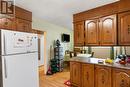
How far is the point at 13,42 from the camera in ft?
7.80

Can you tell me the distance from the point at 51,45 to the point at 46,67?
1.03 m

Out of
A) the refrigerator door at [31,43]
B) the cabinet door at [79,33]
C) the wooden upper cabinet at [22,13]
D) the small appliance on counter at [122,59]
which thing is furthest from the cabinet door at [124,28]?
the wooden upper cabinet at [22,13]

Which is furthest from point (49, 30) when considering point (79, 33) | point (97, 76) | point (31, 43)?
point (97, 76)

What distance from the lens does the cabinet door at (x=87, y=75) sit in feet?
10.6

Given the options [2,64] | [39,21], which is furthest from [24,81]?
[39,21]

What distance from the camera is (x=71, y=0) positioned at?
3.21m

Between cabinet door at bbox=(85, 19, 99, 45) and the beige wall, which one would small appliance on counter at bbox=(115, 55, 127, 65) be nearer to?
cabinet door at bbox=(85, 19, 99, 45)

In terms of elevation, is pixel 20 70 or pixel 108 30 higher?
pixel 108 30

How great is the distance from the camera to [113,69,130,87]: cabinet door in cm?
249

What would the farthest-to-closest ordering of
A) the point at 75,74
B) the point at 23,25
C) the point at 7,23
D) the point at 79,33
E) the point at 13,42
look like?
1. the point at 79,33
2. the point at 23,25
3. the point at 75,74
4. the point at 7,23
5. the point at 13,42

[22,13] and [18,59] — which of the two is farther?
[22,13]

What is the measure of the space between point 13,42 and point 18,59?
13.2 inches

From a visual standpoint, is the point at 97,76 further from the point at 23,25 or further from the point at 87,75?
the point at 23,25

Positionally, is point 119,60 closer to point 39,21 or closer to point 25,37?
point 25,37
